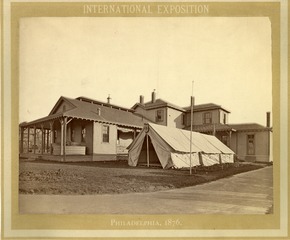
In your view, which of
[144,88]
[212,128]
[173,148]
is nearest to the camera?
[144,88]

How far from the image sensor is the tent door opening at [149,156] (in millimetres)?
5270

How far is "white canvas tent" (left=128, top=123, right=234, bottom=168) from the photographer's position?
5.09 meters

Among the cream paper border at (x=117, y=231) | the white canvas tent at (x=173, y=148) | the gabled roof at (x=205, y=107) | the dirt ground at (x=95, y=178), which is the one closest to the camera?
the cream paper border at (x=117, y=231)

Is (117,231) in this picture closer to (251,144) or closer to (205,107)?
(205,107)

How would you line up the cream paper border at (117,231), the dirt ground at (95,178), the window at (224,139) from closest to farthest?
the cream paper border at (117,231) < the dirt ground at (95,178) < the window at (224,139)

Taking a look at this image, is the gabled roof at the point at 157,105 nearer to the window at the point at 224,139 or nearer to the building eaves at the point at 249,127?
the building eaves at the point at 249,127

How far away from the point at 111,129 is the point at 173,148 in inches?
40.6

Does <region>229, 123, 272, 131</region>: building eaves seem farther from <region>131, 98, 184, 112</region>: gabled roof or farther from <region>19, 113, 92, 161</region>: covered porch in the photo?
<region>19, 113, 92, 161</region>: covered porch

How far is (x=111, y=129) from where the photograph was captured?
5605mm

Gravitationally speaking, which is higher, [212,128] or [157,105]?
[157,105]

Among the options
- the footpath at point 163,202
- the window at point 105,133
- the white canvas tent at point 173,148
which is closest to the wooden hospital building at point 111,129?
the window at point 105,133

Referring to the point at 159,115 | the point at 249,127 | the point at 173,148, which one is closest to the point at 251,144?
the point at 249,127

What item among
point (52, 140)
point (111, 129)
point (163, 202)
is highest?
point (111, 129)

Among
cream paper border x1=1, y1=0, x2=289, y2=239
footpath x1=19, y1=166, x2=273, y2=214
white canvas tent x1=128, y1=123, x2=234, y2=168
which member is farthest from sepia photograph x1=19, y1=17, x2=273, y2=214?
white canvas tent x1=128, y1=123, x2=234, y2=168
